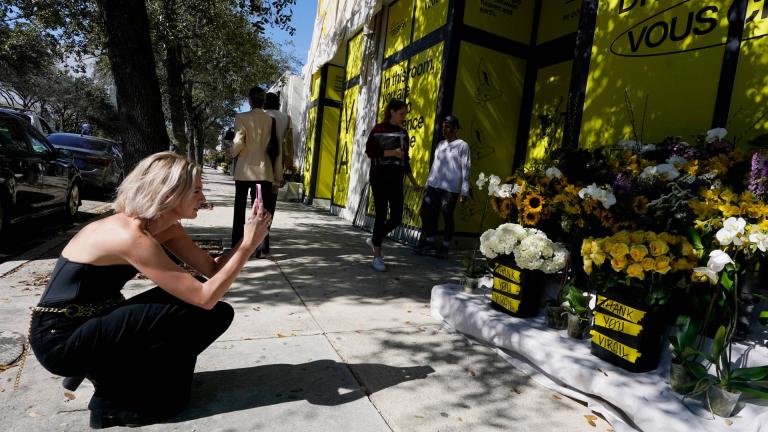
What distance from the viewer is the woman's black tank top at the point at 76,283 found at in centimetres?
188

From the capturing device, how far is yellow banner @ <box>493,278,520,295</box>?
3.08 m

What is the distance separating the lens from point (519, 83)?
275 inches

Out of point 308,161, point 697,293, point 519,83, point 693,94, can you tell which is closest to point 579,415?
point 697,293

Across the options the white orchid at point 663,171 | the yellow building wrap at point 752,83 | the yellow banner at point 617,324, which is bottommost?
the yellow banner at point 617,324

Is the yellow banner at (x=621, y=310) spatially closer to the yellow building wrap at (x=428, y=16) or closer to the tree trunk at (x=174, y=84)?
the yellow building wrap at (x=428, y=16)

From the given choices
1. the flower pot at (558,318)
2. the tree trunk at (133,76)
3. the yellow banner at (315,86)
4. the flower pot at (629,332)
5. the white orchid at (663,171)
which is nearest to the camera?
the flower pot at (629,332)

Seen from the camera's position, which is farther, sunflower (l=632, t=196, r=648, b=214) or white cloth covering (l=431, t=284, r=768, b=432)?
sunflower (l=632, t=196, r=648, b=214)

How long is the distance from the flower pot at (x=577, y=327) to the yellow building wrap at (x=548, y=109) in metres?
3.86

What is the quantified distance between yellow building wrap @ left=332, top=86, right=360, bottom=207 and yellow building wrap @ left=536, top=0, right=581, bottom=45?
457 centimetres

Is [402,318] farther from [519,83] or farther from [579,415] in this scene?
[519,83]

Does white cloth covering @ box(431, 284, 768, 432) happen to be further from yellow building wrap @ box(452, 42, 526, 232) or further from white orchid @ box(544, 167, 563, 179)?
yellow building wrap @ box(452, 42, 526, 232)

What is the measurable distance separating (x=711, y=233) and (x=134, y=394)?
2.84m

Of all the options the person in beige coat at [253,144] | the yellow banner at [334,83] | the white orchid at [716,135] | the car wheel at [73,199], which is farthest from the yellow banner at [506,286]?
the yellow banner at [334,83]

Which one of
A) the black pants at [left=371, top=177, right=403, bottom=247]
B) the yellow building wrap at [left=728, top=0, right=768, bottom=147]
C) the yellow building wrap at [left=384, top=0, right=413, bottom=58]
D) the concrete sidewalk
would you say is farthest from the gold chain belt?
the yellow building wrap at [left=384, top=0, right=413, bottom=58]
